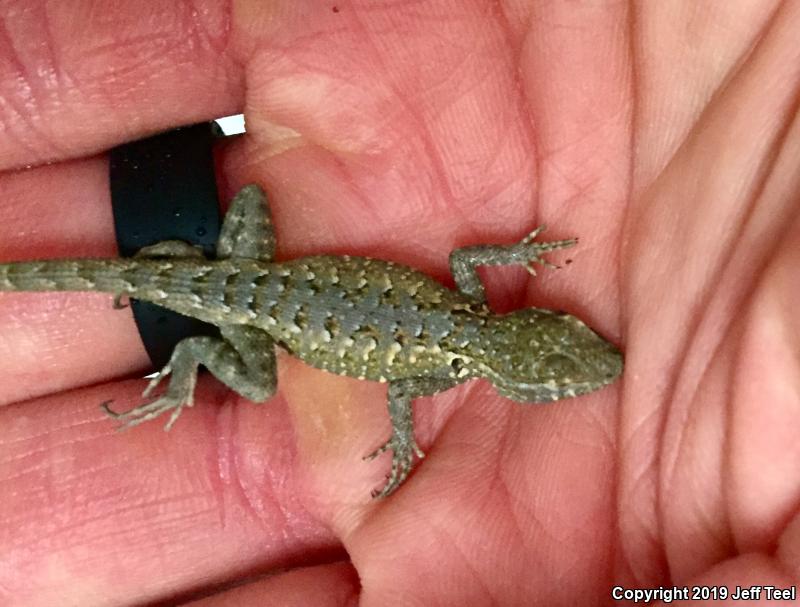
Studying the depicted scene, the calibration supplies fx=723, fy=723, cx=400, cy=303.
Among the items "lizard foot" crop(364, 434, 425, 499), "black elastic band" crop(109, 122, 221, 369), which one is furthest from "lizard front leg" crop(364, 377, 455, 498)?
"black elastic band" crop(109, 122, 221, 369)

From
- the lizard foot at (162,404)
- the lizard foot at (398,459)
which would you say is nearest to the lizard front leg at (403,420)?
the lizard foot at (398,459)

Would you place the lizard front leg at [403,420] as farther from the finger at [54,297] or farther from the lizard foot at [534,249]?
the finger at [54,297]

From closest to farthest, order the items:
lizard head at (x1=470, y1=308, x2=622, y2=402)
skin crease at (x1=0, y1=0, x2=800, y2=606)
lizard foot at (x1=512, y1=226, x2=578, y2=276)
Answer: skin crease at (x1=0, y1=0, x2=800, y2=606) → lizard head at (x1=470, y1=308, x2=622, y2=402) → lizard foot at (x1=512, y1=226, x2=578, y2=276)

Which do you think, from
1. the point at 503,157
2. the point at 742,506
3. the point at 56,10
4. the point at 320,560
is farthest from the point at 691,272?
the point at 56,10

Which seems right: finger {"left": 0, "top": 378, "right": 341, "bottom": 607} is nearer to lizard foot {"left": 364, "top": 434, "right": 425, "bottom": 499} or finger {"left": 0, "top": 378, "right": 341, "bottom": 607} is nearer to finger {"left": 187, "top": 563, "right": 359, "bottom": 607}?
finger {"left": 187, "top": 563, "right": 359, "bottom": 607}

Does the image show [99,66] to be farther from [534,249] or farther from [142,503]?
[534,249]

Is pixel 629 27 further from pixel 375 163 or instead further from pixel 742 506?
pixel 742 506

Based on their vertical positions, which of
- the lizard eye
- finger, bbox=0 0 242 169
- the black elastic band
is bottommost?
the lizard eye
